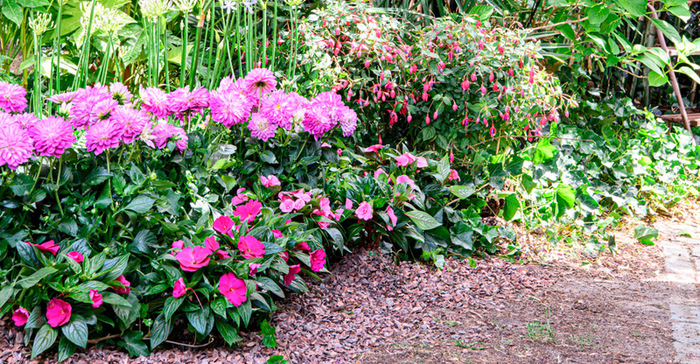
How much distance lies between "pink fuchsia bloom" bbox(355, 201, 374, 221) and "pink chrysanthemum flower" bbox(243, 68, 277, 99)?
580mm

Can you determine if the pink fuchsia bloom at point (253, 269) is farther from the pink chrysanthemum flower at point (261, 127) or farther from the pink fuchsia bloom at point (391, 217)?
the pink fuchsia bloom at point (391, 217)

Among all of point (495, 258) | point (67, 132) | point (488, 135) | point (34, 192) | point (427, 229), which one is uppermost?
point (67, 132)

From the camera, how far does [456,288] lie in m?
2.50

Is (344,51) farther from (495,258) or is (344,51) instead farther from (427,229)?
(495,258)

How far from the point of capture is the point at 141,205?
5.80 ft

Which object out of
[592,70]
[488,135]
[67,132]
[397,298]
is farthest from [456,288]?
[592,70]

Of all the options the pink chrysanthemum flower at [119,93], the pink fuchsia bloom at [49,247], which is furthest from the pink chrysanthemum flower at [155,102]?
the pink fuchsia bloom at [49,247]

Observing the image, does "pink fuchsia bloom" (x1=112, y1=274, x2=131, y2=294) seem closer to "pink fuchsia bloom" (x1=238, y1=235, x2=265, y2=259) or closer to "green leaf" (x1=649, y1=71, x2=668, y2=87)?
"pink fuchsia bloom" (x1=238, y1=235, x2=265, y2=259)

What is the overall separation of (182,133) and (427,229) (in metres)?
1.19

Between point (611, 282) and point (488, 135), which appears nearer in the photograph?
point (611, 282)

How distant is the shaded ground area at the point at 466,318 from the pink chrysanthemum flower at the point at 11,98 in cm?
71

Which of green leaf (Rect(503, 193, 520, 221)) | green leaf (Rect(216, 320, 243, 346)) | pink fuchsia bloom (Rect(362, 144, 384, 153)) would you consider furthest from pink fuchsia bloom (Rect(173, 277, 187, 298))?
green leaf (Rect(503, 193, 520, 221))

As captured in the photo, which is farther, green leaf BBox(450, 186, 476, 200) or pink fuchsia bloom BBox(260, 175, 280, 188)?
green leaf BBox(450, 186, 476, 200)

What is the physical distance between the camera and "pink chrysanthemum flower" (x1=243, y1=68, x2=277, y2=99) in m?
2.16
